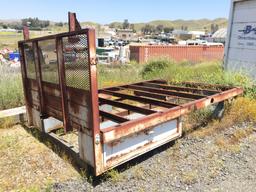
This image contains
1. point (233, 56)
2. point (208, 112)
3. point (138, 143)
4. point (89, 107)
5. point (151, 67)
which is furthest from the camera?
point (151, 67)

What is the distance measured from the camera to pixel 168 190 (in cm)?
260

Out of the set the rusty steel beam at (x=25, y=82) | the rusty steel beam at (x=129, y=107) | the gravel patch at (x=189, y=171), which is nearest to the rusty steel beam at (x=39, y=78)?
the rusty steel beam at (x=25, y=82)

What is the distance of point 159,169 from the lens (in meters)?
2.99

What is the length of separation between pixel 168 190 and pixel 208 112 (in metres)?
2.37

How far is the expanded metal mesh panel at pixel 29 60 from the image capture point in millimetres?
3473

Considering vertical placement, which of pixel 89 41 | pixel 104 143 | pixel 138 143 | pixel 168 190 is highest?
pixel 89 41

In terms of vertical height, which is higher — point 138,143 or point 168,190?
point 138,143

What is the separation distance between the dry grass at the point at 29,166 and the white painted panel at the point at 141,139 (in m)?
0.60

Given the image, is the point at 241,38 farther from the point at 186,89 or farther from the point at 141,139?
the point at 141,139

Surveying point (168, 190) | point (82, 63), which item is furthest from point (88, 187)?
point (82, 63)

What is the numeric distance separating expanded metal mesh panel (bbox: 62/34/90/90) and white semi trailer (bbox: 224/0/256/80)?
5.57m

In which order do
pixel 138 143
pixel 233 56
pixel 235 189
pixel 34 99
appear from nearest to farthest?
1. pixel 235 189
2. pixel 138 143
3. pixel 34 99
4. pixel 233 56

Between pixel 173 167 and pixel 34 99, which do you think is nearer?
pixel 173 167

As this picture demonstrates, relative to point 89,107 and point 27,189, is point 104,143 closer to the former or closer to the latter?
point 89,107
